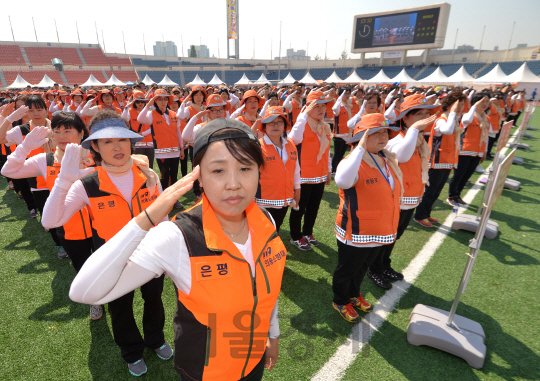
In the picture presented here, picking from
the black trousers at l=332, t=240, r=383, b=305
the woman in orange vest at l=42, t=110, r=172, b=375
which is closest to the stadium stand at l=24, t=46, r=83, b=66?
the woman in orange vest at l=42, t=110, r=172, b=375

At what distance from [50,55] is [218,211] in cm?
7303

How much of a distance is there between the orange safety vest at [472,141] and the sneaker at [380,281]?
427 cm

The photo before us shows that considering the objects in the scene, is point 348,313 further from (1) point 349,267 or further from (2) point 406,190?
(2) point 406,190

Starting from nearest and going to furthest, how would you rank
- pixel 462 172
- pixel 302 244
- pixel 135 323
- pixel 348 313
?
pixel 135 323 < pixel 348 313 < pixel 302 244 < pixel 462 172

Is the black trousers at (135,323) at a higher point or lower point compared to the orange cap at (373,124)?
lower

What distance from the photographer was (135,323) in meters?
2.63

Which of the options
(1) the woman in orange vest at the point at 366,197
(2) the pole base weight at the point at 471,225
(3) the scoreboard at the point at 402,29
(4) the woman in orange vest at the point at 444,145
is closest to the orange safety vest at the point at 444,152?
(4) the woman in orange vest at the point at 444,145

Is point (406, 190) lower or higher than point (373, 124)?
lower

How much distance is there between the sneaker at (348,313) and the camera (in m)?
3.37

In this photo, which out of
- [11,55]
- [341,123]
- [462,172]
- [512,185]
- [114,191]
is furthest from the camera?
[11,55]

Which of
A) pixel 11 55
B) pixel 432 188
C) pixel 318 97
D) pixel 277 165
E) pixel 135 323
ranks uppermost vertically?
pixel 11 55

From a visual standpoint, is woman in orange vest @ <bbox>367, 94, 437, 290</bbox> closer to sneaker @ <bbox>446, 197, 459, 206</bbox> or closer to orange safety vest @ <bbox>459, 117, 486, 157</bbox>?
orange safety vest @ <bbox>459, 117, 486, 157</bbox>

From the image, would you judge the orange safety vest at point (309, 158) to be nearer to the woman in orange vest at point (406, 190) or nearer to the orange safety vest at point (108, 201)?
the woman in orange vest at point (406, 190)

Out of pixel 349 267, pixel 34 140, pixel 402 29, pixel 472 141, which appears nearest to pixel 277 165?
pixel 349 267
